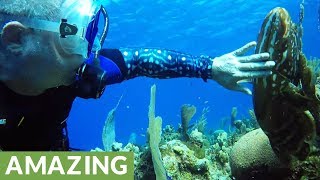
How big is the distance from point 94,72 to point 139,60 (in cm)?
69

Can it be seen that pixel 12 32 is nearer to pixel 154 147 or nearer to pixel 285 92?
pixel 154 147

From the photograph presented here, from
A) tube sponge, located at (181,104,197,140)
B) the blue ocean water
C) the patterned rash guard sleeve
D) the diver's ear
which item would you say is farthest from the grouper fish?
the blue ocean water

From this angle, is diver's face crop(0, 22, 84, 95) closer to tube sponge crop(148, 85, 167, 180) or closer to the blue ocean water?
tube sponge crop(148, 85, 167, 180)

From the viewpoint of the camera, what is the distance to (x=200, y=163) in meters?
4.20

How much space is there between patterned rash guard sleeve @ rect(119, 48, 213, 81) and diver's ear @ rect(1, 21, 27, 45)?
1.11m

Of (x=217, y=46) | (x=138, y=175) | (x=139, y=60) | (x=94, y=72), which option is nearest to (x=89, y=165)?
(x=94, y=72)

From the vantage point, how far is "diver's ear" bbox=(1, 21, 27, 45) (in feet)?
8.14

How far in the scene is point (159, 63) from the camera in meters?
3.42

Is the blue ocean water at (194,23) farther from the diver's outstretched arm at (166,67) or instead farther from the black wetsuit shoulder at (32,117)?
the black wetsuit shoulder at (32,117)

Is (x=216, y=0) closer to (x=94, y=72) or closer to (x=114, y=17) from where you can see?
(x=114, y=17)

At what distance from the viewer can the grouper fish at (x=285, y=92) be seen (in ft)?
8.28

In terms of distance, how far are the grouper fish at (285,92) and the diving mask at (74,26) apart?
136cm

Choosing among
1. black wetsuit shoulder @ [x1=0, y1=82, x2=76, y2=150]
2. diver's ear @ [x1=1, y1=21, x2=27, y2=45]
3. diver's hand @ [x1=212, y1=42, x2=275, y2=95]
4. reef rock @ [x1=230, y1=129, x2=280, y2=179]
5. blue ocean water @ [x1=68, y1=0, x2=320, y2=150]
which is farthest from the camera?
blue ocean water @ [x1=68, y1=0, x2=320, y2=150]

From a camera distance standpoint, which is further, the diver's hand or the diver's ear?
the diver's hand
